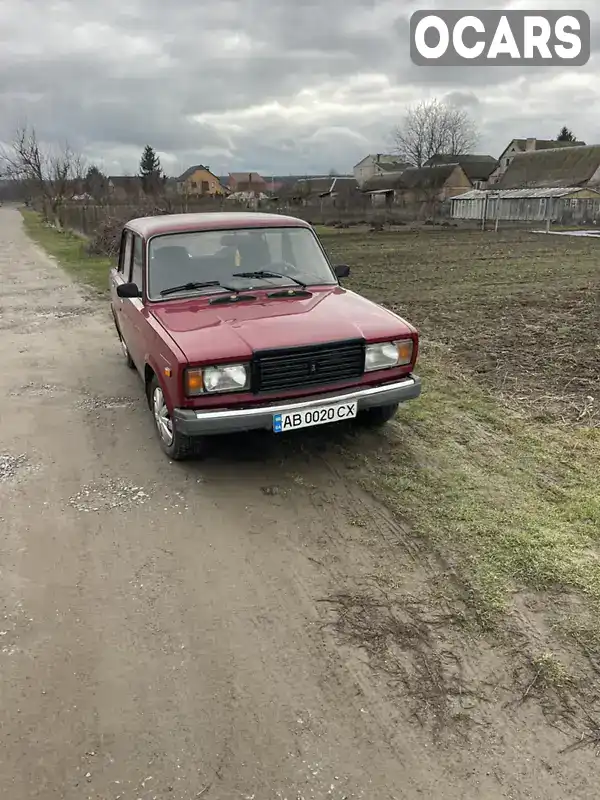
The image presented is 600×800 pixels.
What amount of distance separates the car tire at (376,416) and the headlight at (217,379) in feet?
4.43

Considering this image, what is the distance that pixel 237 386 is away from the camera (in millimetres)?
4215

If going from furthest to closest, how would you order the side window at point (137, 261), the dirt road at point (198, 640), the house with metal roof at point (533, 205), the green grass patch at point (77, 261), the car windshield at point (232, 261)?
the house with metal roof at point (533, 205) < the green grass patch at point (77, 261) < the side window at point (137, 261) < the car windshield at point (232, 261) < the dirt road at point (198, 640)

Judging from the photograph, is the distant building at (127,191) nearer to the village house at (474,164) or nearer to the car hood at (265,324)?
the car hood at (265,324)

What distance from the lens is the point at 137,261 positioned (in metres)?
5.72

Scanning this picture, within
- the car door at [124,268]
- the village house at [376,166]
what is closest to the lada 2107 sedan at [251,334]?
the car door at [124,268]

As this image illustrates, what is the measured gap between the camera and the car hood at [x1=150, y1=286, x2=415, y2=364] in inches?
165

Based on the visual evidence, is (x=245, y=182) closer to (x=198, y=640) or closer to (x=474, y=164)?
(x=474, y=164)

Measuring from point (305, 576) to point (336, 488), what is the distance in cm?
102

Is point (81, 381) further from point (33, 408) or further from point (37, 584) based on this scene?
point (37, 584)

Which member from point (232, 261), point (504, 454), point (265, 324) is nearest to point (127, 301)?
point (232, 261)

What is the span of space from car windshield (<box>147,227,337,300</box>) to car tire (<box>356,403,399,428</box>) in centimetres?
128

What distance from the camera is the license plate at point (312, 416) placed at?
425cm

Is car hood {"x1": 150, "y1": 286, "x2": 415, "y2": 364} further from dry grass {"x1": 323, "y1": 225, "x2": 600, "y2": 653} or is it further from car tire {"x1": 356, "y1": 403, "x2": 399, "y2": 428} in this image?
dry grass {"x1": 323, "y1": 225, "x2": 600, "y2": 653}

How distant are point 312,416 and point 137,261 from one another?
8.22ft
